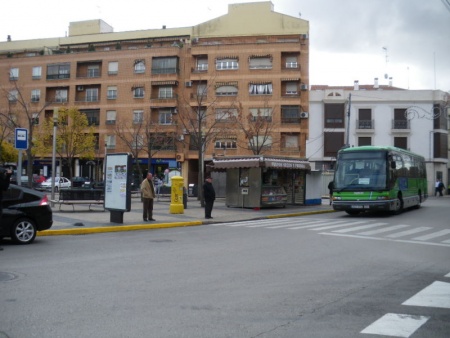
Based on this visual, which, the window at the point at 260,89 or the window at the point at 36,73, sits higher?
the window at the point at 36,73

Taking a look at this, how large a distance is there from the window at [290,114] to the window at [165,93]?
13.0 meters

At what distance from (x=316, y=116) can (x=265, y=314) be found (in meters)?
50.0

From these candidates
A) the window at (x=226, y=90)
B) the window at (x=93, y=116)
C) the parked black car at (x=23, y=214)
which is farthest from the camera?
the window at (x=93, y=116)

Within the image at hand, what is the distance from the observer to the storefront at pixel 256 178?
2325 centimetres

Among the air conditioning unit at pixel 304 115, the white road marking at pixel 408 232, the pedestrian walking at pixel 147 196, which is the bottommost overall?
the white road marking at pixel 408 232

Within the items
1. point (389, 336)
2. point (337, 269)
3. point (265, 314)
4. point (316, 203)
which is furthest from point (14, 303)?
point (316, 203)

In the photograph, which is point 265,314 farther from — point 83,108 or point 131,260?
point 83,108

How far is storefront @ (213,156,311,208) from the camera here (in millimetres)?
23250

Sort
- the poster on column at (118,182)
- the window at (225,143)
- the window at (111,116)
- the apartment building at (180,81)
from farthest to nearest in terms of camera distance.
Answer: the window at (111,116), the window at (225,143), the apartment building at (180,81), the poster on column at (118,182)

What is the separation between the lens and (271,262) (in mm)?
9000

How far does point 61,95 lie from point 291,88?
1097 inches

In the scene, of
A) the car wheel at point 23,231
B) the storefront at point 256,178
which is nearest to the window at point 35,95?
the storefront at point 256,178

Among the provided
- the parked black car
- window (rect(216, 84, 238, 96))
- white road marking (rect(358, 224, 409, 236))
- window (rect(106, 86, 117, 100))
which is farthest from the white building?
the parked black car

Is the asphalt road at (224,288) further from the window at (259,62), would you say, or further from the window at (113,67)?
the window at (113,67)
